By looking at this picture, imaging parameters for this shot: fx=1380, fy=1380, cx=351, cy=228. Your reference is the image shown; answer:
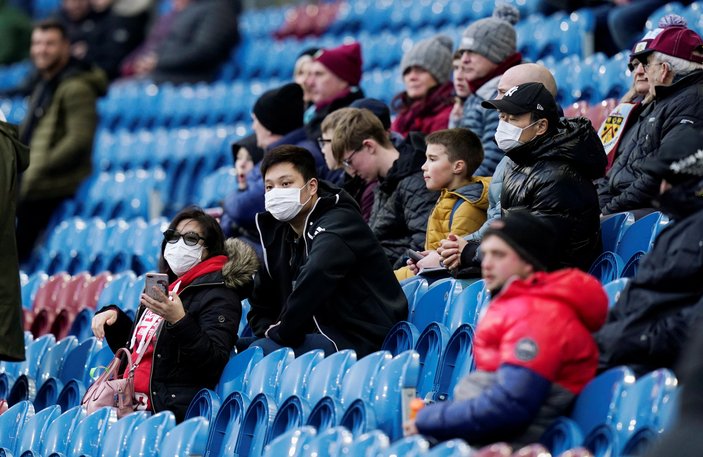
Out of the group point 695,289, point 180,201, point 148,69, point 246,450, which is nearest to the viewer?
point 695,289

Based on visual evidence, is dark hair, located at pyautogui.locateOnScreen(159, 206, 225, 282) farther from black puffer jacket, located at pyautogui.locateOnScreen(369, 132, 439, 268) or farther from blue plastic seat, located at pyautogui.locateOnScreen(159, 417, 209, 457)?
blue plastic seat, located at pyautogui.locateOnScreen(159, 417, 209, 457)

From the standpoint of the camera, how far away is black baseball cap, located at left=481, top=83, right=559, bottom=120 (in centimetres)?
552

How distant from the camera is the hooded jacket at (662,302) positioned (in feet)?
14.0

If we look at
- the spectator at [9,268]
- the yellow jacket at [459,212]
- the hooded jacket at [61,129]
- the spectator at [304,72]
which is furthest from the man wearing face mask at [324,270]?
the hooded jacket at [61,129]

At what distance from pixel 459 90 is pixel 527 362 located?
336 cm

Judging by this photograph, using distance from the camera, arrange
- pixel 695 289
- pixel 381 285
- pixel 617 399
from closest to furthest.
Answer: pixel 617 399 < pixel 695 289 < pixel 381 285

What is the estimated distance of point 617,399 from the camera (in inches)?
159

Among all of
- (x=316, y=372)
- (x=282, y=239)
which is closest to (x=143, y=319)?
(x=282, y=239)

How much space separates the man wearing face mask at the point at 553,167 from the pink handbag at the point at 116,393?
67.7 inches

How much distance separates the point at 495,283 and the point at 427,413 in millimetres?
462

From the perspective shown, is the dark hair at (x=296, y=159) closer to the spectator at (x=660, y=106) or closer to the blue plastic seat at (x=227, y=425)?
the blue plastic seat at (x=227, y=425)

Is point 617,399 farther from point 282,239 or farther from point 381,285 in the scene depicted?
point 282,239

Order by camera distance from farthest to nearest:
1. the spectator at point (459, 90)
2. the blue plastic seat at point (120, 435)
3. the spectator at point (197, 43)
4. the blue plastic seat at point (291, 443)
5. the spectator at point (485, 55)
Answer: the spectator at point (197, 43) → the spectator at point (459, 90) → the spectator at point (485, 55) → the blue plastic seat at point (120, 435) → the blue plastic seat at point (291, 443)

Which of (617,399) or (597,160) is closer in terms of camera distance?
(617,399)
